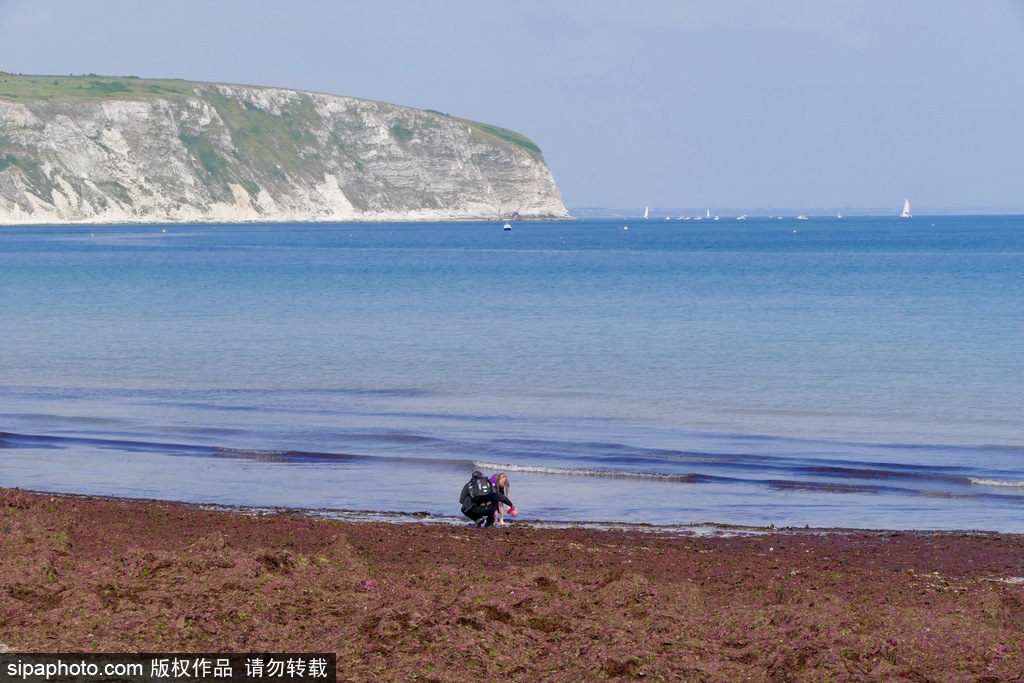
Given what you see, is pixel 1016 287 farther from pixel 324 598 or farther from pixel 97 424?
pixel 324 598

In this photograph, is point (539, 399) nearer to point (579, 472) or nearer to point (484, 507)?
point (579, 472)

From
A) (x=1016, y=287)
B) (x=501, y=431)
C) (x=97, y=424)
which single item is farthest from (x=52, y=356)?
(x=1016, y=287)

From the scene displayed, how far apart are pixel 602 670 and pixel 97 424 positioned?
1820cm

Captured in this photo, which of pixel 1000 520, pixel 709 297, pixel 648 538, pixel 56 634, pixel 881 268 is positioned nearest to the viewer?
pixel 56 634

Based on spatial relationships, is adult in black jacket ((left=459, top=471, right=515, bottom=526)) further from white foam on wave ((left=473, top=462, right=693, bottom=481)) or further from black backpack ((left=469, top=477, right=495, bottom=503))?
white foam on wave ((left=473, top=462, right=693, bottom=481))

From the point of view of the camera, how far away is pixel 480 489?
1487 cm

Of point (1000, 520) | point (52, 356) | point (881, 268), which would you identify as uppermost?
point (881, 268)

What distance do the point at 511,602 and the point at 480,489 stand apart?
5.35 m

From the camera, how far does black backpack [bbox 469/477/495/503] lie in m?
14.8

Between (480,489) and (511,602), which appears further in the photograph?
(480,489)

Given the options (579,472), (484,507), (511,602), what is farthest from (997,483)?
(511,602)

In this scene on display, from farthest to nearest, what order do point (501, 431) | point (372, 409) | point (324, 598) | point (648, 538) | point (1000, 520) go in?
point (372, 409) < point (501, 431) < point (1000, 520) < point (648, 538) < point (324, 598)

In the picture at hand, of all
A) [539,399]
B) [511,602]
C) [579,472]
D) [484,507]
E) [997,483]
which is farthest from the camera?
[539,399]

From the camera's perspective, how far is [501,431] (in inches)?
918
